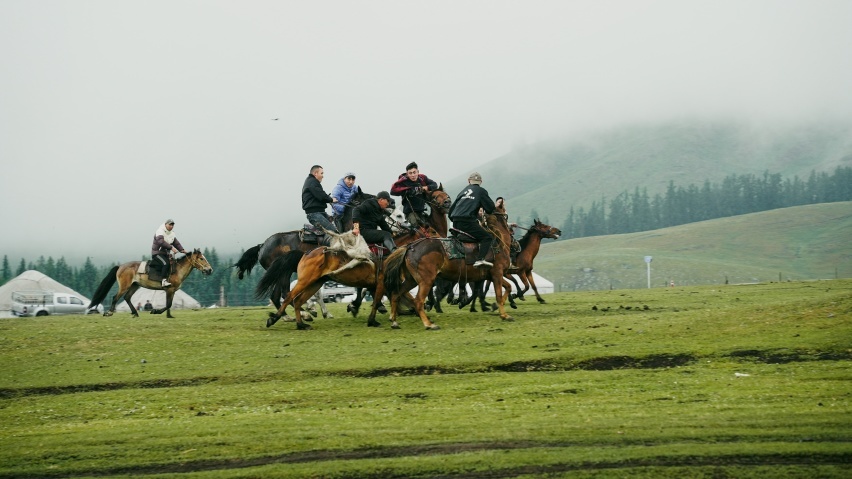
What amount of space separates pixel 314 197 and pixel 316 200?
122mm

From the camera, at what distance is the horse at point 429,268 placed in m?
25.2

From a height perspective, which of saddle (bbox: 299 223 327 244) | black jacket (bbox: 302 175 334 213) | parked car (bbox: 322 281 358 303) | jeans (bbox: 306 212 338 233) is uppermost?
black jacket (bbox: 302 175 334 213)

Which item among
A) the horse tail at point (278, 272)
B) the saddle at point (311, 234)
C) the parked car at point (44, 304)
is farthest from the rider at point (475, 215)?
the parked car at point (44, 304)

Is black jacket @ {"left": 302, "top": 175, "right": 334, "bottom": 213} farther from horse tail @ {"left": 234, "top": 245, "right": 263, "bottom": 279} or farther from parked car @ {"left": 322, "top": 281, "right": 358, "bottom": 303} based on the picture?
parked car @ {"left": 322, "top": 281, "right": 358, "bottom": 303}

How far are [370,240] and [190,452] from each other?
14.1 meters

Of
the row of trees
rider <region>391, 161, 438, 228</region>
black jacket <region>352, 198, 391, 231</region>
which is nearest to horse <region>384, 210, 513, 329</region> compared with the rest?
black jacket <region>352, 198, 391, 231</region>

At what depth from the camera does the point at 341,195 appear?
1123 inches

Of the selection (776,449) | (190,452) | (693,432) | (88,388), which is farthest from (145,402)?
(776,449)

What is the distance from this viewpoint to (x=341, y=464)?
38.4 feet

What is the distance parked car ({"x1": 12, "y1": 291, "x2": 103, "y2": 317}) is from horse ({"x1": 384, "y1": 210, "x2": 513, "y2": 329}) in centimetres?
5580

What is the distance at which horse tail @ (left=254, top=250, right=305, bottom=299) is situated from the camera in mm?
26266

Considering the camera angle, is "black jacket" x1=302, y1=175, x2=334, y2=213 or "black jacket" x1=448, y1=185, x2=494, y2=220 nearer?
"black jacket" x1=448, y1=185, x2=494, y2=220

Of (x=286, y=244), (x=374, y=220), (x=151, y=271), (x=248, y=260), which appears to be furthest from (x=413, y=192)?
(x=151, y=271)

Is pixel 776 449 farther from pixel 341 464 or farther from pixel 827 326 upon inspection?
pixel 827 326
